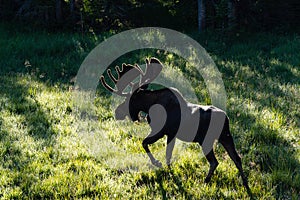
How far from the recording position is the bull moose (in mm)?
4707

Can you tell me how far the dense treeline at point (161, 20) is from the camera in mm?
14820

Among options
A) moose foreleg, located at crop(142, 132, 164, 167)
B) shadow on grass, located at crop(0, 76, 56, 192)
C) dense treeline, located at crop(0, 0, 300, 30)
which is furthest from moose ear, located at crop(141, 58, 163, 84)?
dense treeline, located at crop(0, 0, 300, 30)

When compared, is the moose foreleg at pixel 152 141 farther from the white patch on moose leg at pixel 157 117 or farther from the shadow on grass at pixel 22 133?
the shadow on grass at pixel 22 133

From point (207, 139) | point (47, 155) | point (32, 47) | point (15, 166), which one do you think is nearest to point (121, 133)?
point (47, 155)

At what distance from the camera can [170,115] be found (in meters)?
4.96

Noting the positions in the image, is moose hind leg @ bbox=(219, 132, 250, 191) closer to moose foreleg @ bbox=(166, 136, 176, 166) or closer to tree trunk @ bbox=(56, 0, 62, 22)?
moose foreleg @ bbox=(166, 136, 176, 166)

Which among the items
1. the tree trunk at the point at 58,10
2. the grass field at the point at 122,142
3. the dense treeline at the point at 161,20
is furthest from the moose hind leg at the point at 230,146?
the tree trunk at the point at 58,10

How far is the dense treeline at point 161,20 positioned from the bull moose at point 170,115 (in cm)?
947

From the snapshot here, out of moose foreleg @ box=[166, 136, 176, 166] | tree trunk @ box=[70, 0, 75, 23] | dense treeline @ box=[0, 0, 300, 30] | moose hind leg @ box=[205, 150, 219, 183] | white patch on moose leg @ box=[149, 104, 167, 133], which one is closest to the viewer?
moose hind leg @ box=[205, 150, 219, 183]

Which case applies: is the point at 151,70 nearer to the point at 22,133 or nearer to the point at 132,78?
the point at 132,78

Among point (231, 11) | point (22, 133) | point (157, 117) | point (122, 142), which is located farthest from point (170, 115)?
point (231, 11)

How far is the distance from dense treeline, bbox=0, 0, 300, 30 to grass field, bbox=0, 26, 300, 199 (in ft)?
13.8

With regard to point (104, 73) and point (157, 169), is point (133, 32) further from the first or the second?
point (157, 169)

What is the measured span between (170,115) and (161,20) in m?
12.6
